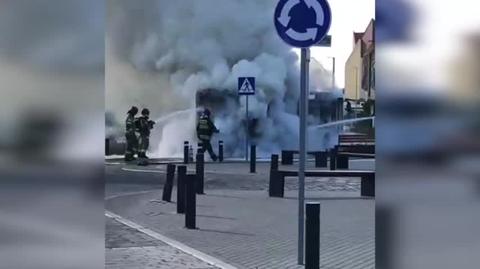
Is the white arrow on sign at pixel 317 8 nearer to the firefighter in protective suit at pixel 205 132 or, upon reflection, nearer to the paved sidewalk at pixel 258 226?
the paved sidewalk at pixel 258 226

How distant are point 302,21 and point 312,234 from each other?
206cm

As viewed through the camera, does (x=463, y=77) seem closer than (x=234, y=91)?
Yes

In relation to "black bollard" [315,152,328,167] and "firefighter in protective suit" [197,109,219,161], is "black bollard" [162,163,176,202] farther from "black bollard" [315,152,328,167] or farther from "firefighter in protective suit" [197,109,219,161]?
"firefighter in protective suit" [197,109,219,161]

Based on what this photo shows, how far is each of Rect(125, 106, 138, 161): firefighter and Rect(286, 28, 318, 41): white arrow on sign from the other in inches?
674

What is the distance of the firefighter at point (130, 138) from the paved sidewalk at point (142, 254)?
1466 cm

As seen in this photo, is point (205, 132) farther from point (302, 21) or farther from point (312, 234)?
point (312, 234)

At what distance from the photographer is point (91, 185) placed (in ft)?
10.8

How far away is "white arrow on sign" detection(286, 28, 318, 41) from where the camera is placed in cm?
763

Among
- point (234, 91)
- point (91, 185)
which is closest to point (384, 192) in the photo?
point (91, 185)

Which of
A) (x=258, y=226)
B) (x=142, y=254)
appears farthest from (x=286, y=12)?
(x=258, y=226)

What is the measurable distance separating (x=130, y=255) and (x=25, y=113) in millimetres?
5478

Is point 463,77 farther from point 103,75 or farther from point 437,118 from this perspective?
point 103,75

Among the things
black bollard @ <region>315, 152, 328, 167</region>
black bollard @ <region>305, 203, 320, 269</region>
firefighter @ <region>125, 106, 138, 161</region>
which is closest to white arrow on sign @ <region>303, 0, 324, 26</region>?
black bollard @ <region>305, 203, 320, 269</region>

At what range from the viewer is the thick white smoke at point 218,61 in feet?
98.9
